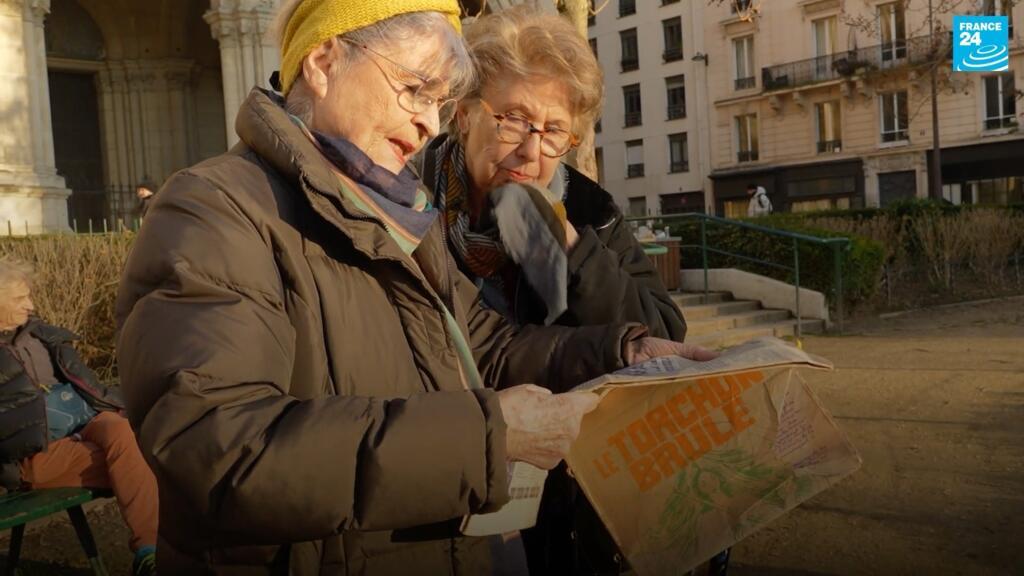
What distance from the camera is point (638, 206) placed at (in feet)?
140

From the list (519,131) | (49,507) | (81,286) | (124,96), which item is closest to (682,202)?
(124,96)

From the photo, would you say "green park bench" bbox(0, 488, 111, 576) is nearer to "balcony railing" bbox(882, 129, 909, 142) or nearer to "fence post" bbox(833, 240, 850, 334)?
"fence post" bbox(833, 240, 850, 334)

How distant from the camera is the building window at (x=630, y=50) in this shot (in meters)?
42.2

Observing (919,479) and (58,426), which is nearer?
(58,426)

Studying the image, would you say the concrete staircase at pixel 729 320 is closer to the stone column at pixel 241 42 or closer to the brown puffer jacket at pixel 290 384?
the stone column at pixel 241 42

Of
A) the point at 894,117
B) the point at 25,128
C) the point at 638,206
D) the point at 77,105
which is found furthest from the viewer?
the point at 638,206

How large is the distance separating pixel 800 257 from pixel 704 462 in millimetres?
11805

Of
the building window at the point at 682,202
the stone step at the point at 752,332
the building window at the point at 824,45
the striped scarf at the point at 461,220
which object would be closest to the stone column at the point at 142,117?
the stone step at the point at 752,332

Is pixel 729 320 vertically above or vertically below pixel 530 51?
below

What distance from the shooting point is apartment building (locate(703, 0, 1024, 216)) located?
32.1m

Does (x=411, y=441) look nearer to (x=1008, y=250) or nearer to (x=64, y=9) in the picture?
(x=1008, y=250)

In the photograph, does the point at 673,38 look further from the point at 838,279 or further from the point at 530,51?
→ the point at 530,51

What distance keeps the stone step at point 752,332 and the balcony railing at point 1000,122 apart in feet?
79.0

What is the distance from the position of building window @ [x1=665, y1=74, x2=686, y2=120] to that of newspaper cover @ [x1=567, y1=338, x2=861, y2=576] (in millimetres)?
39965
